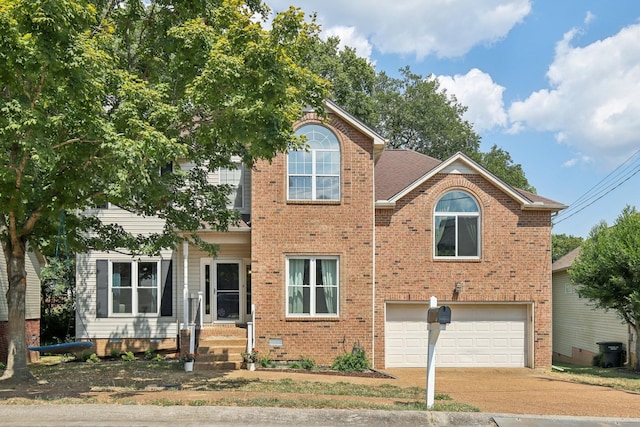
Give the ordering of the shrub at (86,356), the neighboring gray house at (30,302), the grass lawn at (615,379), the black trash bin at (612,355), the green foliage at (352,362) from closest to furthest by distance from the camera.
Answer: the grass lawn at (615,379), the green foliage at (352,362), the shrub at (86,356), the neighboring gray house at (30,302), the black trash bin at (612,355)

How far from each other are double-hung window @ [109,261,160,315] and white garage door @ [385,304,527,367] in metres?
7.37

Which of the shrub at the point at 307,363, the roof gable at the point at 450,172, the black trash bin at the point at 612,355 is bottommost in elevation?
the black trash bin at the point at 612,355

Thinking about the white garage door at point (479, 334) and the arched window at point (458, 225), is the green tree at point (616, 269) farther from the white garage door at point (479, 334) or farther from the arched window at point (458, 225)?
the arched window at point (458, 225)

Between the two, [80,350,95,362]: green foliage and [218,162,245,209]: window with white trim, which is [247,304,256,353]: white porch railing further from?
[80,350,95,362]: green foliage

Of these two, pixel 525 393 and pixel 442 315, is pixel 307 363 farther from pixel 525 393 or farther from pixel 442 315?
pixel 442 315

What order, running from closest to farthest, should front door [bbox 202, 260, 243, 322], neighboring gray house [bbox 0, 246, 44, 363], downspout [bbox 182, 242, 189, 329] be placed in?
downspout [bbox 182, 242, 189, 329], neighboring gray house [bbox 0, 246, 44, 363], front door [bbox 202, 260, 243, 322]

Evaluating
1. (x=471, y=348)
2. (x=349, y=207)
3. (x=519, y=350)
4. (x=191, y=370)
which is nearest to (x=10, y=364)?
(x=191, y=370)

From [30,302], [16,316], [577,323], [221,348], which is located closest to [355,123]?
[221,348]

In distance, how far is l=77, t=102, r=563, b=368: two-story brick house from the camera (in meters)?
17.0

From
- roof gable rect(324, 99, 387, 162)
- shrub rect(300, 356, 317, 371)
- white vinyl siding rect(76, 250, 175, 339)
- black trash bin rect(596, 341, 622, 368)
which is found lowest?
black trash bin rect(596, 341, 622, 368)

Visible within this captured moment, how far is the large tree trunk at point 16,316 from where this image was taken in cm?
1248

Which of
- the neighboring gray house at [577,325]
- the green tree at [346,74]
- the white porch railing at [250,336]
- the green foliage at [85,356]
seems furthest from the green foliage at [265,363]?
the green tree at [346,74]

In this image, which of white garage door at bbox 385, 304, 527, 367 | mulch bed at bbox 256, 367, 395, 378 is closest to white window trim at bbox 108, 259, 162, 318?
mulch bed at bbox 256, 367, 395, 378

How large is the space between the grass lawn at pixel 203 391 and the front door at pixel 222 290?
3853 mm
